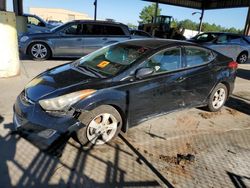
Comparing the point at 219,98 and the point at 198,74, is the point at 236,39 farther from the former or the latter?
the point at 198,74

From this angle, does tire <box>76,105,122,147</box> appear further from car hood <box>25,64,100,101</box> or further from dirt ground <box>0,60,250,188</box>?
car hood <box>25,64,100,101</box>

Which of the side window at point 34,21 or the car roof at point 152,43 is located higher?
the car roof at point 152,43

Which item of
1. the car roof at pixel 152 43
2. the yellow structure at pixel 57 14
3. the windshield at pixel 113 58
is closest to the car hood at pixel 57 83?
the windshield at pixel 113 58

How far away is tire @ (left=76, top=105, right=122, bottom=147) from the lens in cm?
Answer: 393

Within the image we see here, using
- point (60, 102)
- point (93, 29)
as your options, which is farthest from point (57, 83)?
point (93, 29)

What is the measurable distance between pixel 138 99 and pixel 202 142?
122 centimetres

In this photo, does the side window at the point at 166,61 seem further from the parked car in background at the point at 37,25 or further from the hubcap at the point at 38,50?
the parked car in background at the point at 37,25

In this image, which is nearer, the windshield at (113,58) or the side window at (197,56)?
the windshield at (113,58)

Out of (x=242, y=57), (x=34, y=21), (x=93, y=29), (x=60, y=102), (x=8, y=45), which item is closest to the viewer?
(x=60, y=102)

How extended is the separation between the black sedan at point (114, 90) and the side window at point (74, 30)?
568cm

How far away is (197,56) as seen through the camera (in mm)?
5469

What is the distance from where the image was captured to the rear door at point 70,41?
1040 centimetres

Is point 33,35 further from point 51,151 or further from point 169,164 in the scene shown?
point 169,164

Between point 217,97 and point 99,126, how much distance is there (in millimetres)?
2979
